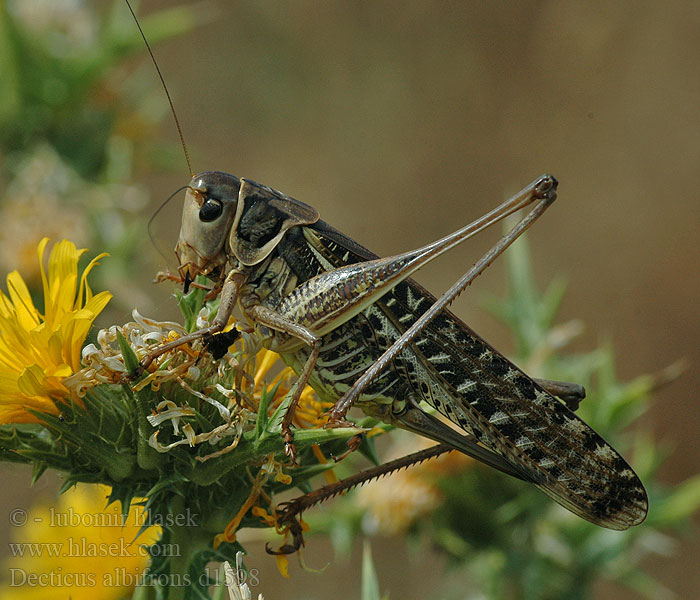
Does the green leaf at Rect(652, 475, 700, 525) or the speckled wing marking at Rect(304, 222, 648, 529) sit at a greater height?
the speckled wing marking at Rect(304, 222, 648, 529)

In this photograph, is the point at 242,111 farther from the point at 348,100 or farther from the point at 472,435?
the point at 472,435

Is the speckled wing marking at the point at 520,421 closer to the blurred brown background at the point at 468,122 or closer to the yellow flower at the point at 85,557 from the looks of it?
the yellow flower at the point at 85,557

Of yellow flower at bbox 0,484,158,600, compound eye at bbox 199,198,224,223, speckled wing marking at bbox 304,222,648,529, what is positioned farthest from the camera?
yellow flower at bbox 0,484,158,600

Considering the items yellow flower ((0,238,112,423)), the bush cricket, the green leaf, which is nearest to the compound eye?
the bush cricket

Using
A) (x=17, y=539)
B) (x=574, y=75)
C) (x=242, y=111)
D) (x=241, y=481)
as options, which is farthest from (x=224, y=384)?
(x=574, y=75)

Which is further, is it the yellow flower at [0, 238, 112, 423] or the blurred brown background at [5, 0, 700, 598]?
the blurred brown background at [5, 0, 700, 598]

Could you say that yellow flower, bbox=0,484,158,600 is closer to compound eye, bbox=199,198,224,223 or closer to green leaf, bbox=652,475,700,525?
compound eye, bbox=199,198,224,223

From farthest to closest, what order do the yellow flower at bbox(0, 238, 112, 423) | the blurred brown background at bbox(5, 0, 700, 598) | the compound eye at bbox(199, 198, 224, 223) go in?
the blurred brown background at bbox(5, 0, 700, 598)
the compound eye at bbox(199, 198, 224, 223)
the yellow flower at bbox(0, 238, 112, 423)

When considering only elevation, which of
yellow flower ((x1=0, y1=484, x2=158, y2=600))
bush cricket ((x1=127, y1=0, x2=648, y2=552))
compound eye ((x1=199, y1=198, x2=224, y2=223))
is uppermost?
compound eye ((x1=199, y1=198, x2=224, y2=223))
